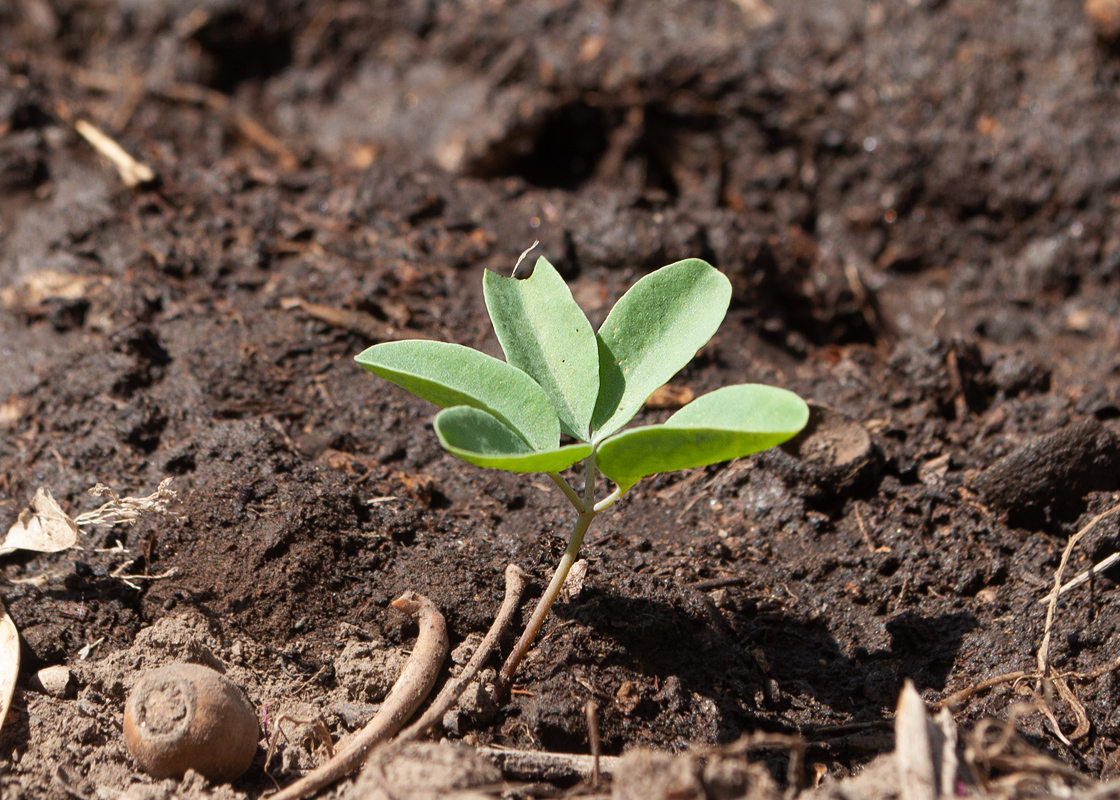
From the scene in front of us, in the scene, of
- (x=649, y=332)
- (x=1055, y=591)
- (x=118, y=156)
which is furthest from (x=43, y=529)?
(x=1055, y=591)

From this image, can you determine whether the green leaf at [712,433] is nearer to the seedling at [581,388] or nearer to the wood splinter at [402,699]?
the seedling at [581,388]

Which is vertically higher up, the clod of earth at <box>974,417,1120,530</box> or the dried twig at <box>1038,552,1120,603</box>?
the clod of earth at <box>974,417,1120,530</box>

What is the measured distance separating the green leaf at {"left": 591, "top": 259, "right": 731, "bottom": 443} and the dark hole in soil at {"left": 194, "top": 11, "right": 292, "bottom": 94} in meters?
2.94

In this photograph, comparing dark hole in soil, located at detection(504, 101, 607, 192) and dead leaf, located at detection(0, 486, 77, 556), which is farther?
dark hole in soil, located at detection(504, 101, 607, 192)

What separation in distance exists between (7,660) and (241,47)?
2.98 m

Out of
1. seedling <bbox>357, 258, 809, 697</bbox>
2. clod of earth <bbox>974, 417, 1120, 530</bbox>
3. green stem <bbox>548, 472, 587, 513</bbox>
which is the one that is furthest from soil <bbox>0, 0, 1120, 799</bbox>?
seedling <bbox>357, 258, 809, 697</bbox>

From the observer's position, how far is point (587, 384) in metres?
1.34

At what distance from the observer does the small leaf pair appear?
1097 mm

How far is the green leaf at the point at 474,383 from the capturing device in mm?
1198

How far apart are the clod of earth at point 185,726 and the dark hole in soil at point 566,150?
232 cm

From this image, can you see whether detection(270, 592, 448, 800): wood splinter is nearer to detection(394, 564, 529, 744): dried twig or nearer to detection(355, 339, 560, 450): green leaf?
detection(394, 564, 529, 744): dried twig

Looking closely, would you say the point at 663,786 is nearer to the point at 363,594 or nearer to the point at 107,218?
the point at 363,594

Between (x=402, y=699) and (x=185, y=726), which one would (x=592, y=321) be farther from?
(x=185, y=726)

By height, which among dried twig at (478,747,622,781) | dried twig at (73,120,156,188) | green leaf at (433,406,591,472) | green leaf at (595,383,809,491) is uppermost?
dried twig at (73,120,156,188)
